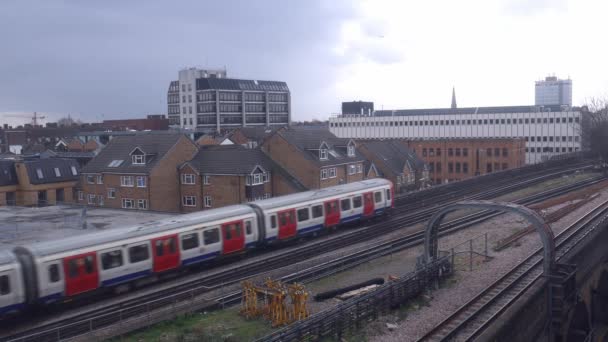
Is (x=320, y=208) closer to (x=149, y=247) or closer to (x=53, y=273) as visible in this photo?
(x=149, y=247)

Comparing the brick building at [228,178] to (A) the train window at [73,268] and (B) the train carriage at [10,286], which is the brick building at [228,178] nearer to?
(A) the train window at [73,268]

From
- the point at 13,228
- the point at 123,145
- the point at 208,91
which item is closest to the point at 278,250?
the point at 13,228

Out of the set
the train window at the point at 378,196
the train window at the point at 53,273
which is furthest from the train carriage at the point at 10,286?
the train window at the point at 378,196

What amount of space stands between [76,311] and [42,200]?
35045mm

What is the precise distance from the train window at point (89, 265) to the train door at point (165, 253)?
2.49m

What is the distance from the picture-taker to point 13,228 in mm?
32250

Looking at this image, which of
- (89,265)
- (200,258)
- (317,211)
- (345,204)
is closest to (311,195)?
(317,211)

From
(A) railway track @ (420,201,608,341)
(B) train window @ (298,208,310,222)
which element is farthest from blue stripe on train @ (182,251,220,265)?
(A) railway track @ (420,201,608,341)

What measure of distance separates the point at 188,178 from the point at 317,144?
452 inches

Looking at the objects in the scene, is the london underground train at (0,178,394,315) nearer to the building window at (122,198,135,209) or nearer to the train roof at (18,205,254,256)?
the train roof at (18,205,254,256)

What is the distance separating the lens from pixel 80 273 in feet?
60.7

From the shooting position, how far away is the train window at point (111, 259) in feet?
63.1

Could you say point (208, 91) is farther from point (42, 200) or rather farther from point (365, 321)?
point (365, 321)

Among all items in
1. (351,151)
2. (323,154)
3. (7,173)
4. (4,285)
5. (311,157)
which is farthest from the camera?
(351,151)
